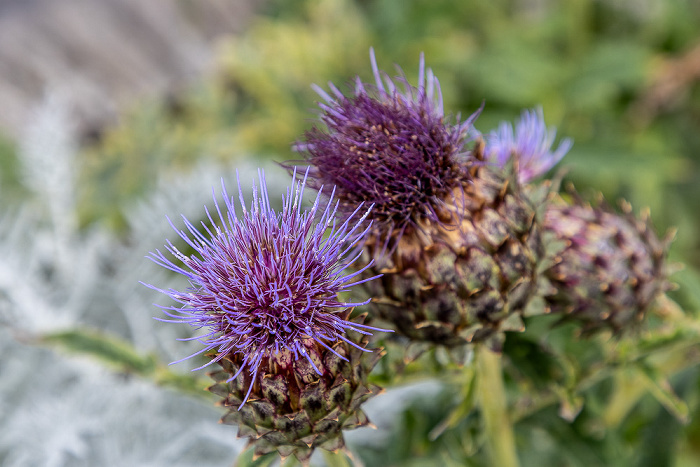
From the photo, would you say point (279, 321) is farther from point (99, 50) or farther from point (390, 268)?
point (99, 50)

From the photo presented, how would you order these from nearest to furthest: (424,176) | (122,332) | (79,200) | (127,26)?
(424,176) < (122,332) < (79,200) < (127,26)

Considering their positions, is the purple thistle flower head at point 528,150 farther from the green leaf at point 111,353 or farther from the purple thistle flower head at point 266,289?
the green leaf at point 111,353

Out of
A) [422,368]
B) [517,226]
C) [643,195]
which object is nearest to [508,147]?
[517,226]

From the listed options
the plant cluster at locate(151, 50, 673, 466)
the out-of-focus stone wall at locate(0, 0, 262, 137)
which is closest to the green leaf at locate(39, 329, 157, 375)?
the plant cluster at locate(151, 50, 673, 466)

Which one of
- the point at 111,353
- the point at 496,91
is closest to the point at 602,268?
the point at 111,353

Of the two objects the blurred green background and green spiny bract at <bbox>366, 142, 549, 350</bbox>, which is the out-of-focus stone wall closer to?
the blurred green background

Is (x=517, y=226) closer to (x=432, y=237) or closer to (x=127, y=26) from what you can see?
(x=432, y=237)
